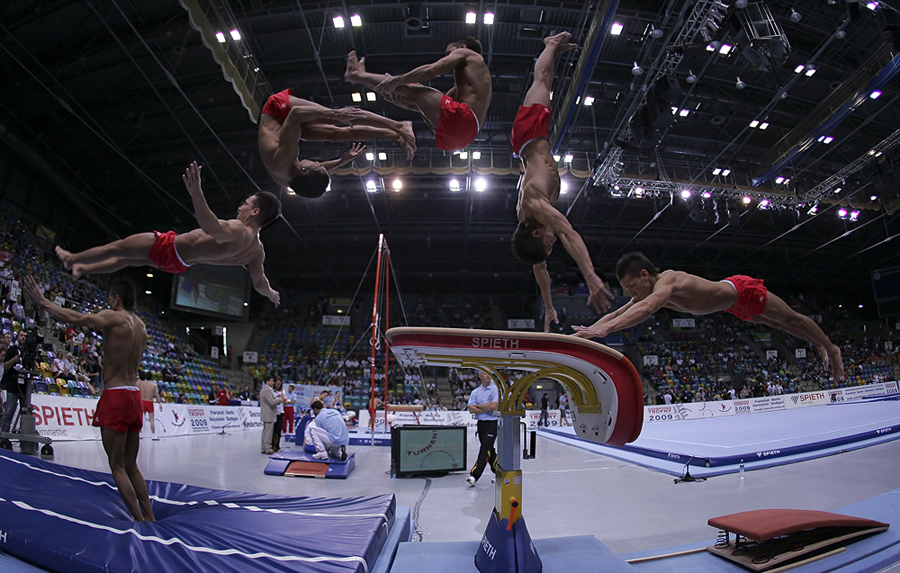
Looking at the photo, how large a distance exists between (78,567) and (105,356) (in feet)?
5.22

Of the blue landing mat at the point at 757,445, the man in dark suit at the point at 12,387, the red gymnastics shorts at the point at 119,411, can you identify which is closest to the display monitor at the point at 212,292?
the man in dark suit at the point at 12,387

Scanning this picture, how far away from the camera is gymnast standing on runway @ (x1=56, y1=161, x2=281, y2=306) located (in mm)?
2775

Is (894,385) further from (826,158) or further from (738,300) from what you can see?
(738,300)

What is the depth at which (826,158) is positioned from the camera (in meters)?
15.3

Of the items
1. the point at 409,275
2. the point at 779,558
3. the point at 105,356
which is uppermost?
the point at 409,275

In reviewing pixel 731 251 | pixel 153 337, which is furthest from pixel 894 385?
pixel 153 337

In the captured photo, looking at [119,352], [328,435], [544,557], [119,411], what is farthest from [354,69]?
[328,435]

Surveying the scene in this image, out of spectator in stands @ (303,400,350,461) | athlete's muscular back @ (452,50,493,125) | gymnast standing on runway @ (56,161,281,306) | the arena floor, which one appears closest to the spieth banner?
the arena floor

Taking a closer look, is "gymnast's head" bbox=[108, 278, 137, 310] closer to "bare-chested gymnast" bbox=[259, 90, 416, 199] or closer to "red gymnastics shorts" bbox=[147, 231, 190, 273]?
"red gymnastics shorts" bbox=[147, 231, 190, 273]

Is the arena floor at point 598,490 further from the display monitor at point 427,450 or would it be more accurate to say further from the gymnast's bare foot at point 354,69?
the gymnast's bare foot at point 354,69

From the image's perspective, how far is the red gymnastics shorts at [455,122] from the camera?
3.05 metres

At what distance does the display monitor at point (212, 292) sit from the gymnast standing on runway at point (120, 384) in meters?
11.8

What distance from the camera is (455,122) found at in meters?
3.07

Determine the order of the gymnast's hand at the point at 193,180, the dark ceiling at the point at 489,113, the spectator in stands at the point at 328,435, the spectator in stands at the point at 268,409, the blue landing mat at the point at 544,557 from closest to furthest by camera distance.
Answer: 1. the blue landing mat at the point at 544,557
2. the gymnast's hand at the point at 193,180
3. the spectator in stands at the point at 328,435
4. the spectator in stands at the point at 268,409
5. the dark ceiling at the point at 489,113
